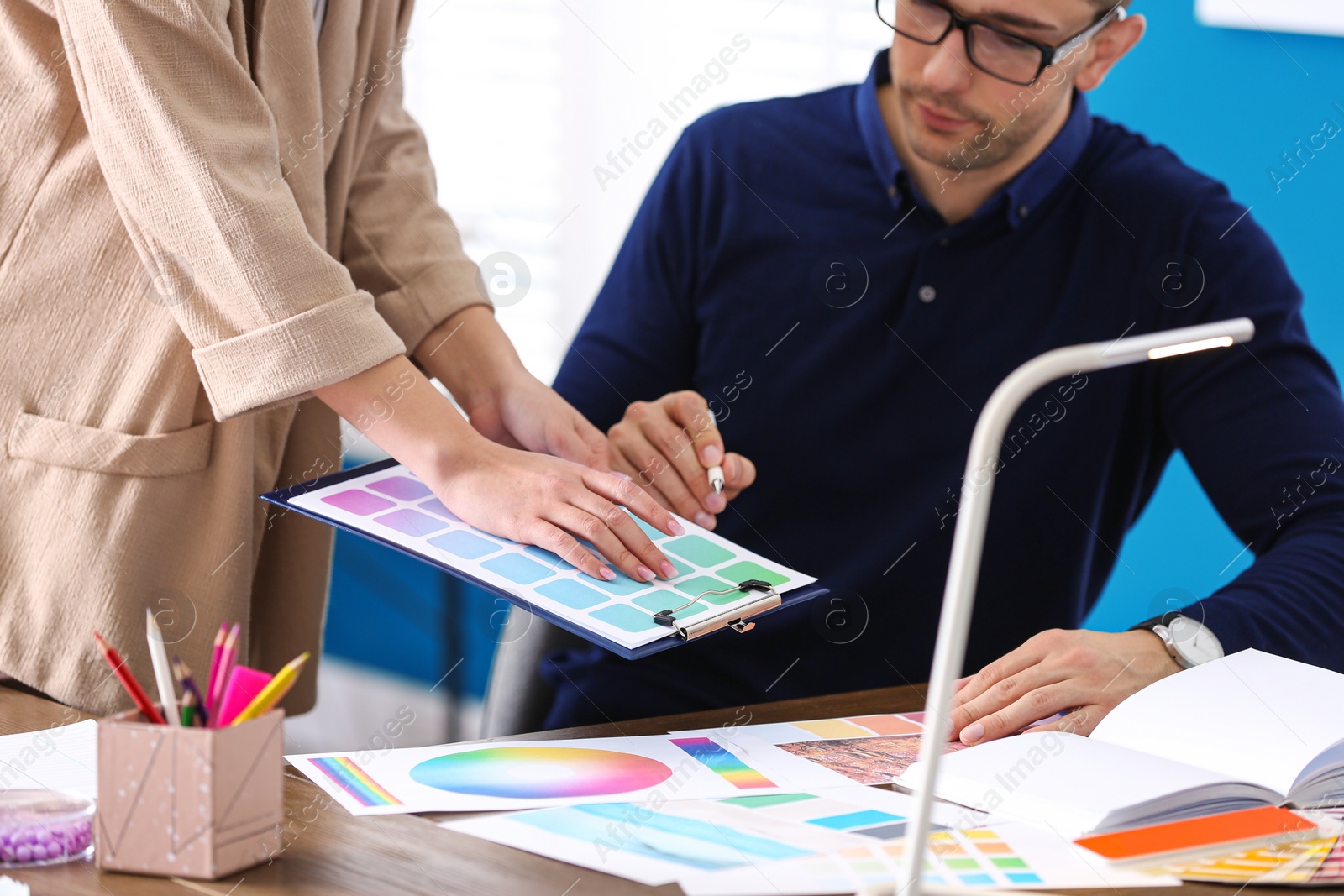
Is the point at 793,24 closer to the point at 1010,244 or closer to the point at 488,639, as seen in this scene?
the point at 1010,244

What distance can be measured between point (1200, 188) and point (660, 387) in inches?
30.0

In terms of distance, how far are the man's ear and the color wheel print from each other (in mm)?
1101

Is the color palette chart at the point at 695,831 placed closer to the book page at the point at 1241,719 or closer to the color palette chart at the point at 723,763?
the color palette chart at the point at 723,763

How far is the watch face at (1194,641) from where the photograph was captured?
110cm

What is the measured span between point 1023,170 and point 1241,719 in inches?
34.0

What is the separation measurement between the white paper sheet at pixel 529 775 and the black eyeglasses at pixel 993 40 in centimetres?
89

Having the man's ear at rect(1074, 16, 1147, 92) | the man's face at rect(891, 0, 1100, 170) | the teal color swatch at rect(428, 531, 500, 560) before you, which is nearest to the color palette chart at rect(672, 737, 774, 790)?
the teal color swatch at rect(428, 531, 500, 560)

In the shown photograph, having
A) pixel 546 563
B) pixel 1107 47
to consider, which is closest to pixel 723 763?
Answer: pixel 546 563

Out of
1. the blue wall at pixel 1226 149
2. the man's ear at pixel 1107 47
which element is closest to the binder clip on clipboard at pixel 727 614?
the man's ear at pixel 1107 47

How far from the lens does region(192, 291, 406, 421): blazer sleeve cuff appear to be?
37.4 inches

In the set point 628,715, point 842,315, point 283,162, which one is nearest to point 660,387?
point 842,315

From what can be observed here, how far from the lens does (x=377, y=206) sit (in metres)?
1.32

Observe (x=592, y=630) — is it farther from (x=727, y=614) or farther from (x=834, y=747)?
(x=834, y=747)

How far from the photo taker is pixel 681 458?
50.8 inches
